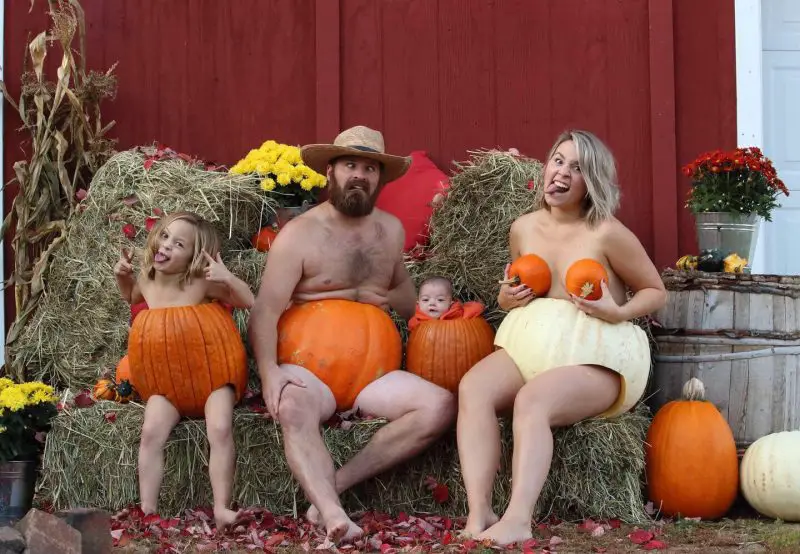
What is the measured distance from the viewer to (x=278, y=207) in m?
6.68

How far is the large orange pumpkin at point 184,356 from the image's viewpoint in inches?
203

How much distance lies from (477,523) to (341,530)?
0.52m

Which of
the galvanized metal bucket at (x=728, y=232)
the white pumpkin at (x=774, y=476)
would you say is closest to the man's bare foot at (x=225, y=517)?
the white pumpkin at (x=774, y=476)

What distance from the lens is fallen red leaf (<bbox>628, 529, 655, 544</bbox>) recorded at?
15.4 ft

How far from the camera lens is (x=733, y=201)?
242 inches

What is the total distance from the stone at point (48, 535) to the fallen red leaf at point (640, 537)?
2.15 metres

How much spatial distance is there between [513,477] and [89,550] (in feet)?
5.52

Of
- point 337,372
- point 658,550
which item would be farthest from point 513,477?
point 337,372

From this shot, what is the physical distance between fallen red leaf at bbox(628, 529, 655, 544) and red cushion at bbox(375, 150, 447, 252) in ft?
8.07

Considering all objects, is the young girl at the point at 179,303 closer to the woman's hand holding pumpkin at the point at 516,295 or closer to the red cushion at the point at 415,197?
the woman's hand holding pumpkin at the point at 516,295

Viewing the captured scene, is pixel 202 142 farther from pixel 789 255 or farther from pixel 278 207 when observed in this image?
pixel 789 255

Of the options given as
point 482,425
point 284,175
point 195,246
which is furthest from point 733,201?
point 195,246

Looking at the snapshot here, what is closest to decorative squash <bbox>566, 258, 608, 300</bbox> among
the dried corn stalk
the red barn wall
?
the red barn wall

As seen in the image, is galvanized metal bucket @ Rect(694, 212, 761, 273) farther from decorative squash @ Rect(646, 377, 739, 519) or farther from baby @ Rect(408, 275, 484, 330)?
baby @ Rect(408, 275, 484, 330)
